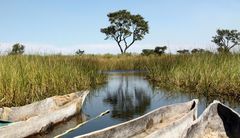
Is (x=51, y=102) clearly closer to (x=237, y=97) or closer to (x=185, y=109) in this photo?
(x=185, y=109)

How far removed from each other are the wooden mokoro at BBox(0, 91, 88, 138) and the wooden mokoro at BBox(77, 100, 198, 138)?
2427mm

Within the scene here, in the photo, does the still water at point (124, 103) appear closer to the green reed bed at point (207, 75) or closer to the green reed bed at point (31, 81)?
the green reed bed at point (207, 75)

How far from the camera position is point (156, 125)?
8.92m

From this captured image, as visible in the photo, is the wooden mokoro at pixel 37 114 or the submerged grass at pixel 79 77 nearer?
the wooden mokoro at pixel 37 114

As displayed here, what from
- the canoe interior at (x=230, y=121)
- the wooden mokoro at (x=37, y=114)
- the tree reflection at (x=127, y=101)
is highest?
the canoe interior at (x=230, y=121)

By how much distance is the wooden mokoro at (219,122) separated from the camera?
760 centimetres

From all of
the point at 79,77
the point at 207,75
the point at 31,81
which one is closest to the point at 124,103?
the point at 207,75

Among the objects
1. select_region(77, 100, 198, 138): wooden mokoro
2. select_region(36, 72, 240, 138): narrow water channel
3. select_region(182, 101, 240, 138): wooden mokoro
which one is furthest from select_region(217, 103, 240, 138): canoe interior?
select_region(36, 72, 240, 138): narrow water channel

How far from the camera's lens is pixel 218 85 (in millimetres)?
14984

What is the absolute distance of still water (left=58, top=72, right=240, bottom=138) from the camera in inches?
467

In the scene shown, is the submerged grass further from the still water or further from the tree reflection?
the tree reflection

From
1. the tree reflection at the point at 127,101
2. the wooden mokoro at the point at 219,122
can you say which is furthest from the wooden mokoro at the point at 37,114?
the wooden mokoro at the point at 219,122

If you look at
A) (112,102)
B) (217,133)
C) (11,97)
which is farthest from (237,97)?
(11,97)

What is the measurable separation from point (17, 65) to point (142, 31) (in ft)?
165
